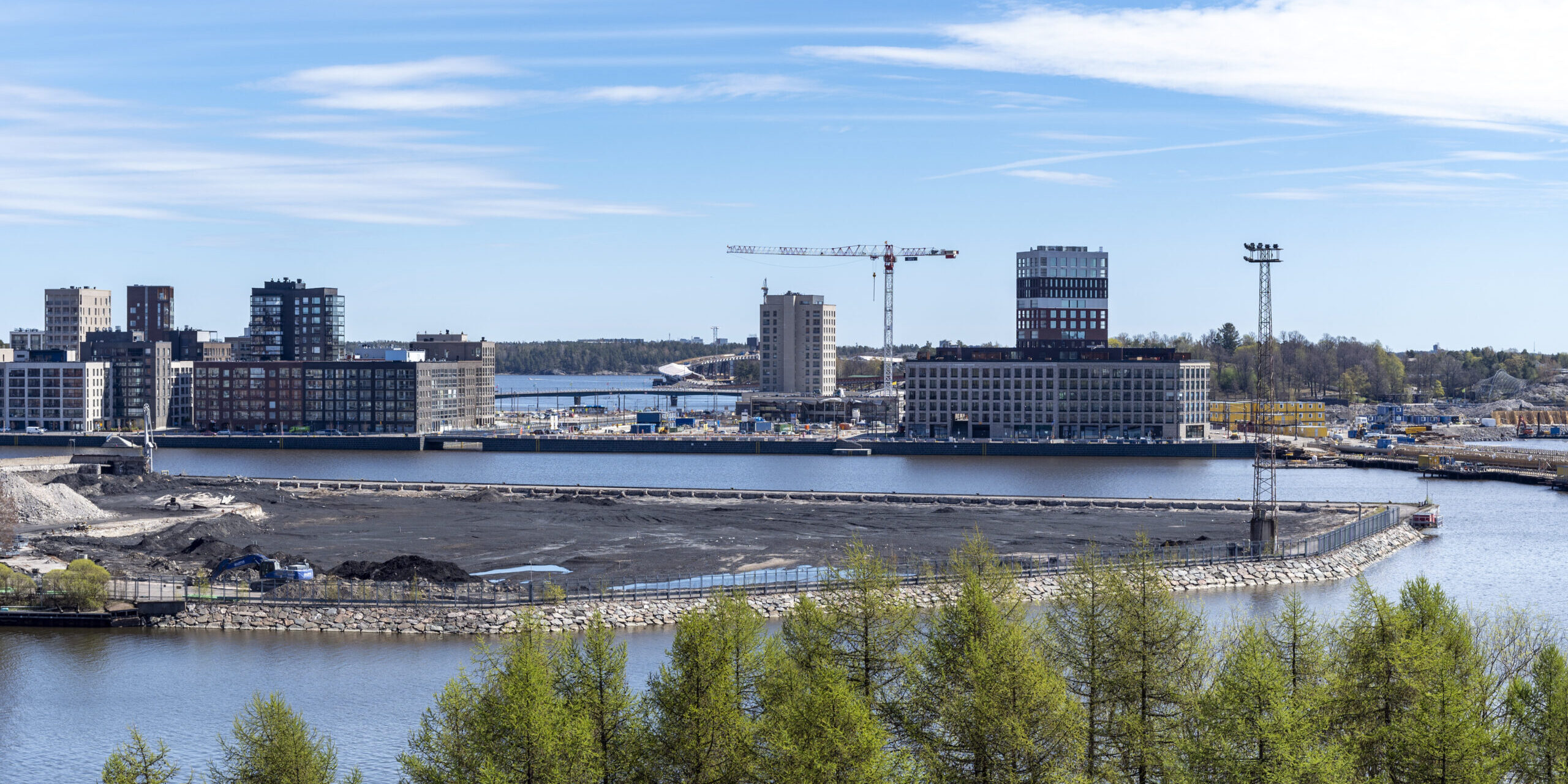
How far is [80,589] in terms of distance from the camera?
47938 mm

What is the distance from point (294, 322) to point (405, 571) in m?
148

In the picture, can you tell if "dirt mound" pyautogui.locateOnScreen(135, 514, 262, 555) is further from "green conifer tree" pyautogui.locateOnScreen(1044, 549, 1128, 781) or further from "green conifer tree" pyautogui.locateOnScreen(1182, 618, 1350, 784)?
"green conifer tree" pyautogui.locateOnScreen(1182, 618, 1350, 784)

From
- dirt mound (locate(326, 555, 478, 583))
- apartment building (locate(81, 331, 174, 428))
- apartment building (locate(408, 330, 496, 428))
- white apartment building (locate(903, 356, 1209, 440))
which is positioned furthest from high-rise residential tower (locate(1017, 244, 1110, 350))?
dirt mound (locate(326, 555, 478, 583))

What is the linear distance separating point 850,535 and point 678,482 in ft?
136

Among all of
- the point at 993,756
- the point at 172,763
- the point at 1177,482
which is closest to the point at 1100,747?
the point at 993,756

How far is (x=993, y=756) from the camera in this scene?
25.6 metres

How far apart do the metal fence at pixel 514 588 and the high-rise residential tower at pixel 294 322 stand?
14394cm

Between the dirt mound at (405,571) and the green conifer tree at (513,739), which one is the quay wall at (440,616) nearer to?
the dirt mound at (405,571)

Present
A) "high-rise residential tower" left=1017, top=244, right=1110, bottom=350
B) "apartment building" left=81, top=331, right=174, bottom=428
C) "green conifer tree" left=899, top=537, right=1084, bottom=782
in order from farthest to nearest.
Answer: "high-rise residential tower" left=1017, top=244, right=1110, bottom=350, "apartment building" left=81, top=331, right=174, bottom=428, "green conifer tree" left=899, top=537, right=1084, bottom=782

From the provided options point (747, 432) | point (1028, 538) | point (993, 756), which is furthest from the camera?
point (747, 432)

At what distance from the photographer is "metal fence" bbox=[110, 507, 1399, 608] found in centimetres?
4862

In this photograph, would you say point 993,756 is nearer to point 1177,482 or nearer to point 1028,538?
point 1028,538

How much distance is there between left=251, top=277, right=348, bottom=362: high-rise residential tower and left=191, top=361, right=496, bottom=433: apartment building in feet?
67.1

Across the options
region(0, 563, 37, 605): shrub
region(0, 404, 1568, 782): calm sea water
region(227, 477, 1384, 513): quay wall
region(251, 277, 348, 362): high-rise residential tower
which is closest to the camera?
region(0, 404, 1568, 782): calm sea water
